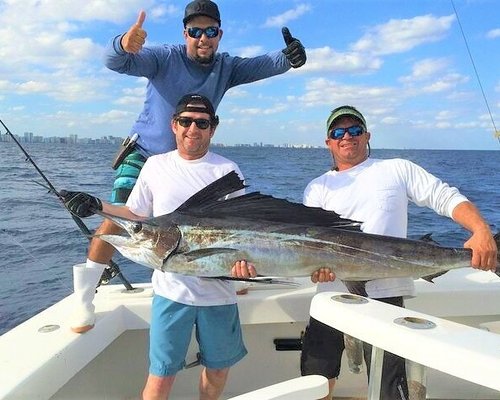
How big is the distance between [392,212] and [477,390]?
0.83 metres

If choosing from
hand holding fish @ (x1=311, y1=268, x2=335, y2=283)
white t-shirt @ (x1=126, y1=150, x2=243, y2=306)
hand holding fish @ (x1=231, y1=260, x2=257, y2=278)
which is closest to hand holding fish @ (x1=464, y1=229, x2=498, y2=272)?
hand holding fish @ (x1=311, y1=268, x2=335, y2=283)

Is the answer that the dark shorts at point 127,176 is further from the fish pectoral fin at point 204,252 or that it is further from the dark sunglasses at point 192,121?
the fish pectoral fin at point 204,252

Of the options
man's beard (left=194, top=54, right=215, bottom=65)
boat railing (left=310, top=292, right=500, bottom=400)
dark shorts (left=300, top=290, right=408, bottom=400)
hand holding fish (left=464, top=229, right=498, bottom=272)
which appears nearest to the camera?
boat railing (left=310, top=292, right=500, bottom=400)

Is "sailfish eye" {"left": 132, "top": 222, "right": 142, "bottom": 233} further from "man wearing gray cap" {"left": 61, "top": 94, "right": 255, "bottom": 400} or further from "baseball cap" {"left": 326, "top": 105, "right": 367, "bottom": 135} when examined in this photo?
"baseball cap" {"left": 326, "top": 105, "right": 367, "bottom": 135}

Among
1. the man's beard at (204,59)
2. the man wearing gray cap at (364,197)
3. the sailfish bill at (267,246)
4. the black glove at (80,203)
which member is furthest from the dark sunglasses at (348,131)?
the black glove at (80,203)

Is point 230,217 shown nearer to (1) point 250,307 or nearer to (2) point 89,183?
(1) point 250,307

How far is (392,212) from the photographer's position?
2359 millimetres

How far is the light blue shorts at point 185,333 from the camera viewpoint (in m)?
2.28

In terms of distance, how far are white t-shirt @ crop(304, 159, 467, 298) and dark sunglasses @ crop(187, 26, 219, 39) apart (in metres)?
1.06

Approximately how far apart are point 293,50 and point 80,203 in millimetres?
1441

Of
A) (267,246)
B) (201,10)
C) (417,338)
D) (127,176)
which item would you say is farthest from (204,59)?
(417,338)

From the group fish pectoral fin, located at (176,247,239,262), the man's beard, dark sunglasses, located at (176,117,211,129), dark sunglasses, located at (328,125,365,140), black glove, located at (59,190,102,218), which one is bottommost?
fish pectoral fin, located at (176,247,239,262)

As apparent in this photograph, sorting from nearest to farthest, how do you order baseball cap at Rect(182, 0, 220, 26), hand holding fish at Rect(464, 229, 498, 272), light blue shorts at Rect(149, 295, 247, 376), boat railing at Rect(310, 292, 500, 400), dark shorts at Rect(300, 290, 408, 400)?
boat railing at Rect(310, 292, 500, 400) → hand holding fish at Rect(464, 229, 498, 272) → light blue shorts at Rect(149, 295, 247, 376) → dark shorts at Rect(300, 290, 408, 400) → baseball cap at Rect(182, 0, 220, 26)

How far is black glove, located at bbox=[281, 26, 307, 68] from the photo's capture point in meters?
2.90
